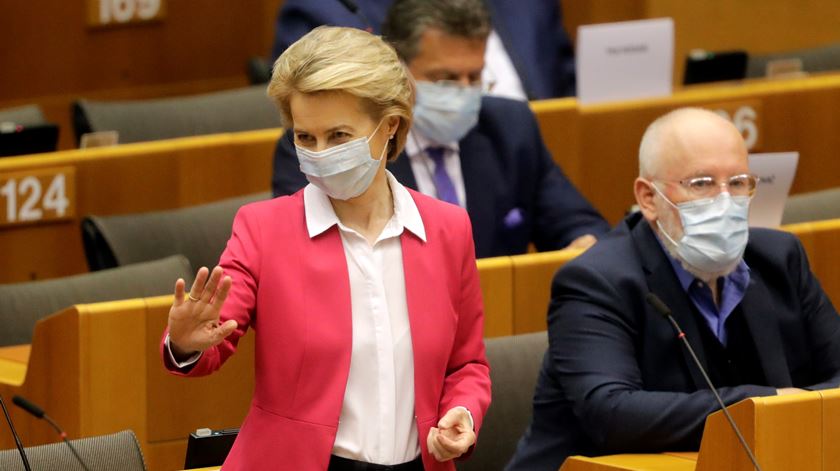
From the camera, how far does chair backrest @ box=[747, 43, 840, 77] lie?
670 cm

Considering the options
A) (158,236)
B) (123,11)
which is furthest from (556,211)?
(123,11)

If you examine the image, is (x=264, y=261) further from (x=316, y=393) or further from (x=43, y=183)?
(x=43, y=183)

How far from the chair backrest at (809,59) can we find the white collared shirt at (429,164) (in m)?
2.79

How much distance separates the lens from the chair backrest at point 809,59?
6699 millimetres

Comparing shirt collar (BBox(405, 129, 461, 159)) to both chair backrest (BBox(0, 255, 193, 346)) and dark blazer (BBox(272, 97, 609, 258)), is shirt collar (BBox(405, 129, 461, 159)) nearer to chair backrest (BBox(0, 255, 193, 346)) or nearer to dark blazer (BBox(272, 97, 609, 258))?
dark blazer (BBox(272, 97, 609, 258))

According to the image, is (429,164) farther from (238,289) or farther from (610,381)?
(238,289)

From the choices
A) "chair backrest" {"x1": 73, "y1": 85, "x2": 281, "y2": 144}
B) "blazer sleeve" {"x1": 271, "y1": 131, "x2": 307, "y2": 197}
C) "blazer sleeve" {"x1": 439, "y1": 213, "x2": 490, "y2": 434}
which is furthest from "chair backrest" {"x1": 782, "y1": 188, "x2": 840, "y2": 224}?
"blazer sleeve" {"x1": 439, "y1": 213, "x2": 490, "y2": 434}

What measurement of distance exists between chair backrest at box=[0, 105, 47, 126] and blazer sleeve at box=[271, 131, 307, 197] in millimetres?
1653

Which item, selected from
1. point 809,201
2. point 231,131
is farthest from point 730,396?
point 231,131

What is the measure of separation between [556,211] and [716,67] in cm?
199

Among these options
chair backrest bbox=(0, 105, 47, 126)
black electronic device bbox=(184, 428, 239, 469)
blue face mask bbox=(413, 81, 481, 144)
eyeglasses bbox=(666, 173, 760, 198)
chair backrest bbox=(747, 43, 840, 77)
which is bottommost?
chair backrest bbox=(747, 43, 840, 77)

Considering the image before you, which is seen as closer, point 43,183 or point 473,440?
point 473,440

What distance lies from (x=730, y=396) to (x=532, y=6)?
10.4ft

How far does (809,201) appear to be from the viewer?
4.68m
